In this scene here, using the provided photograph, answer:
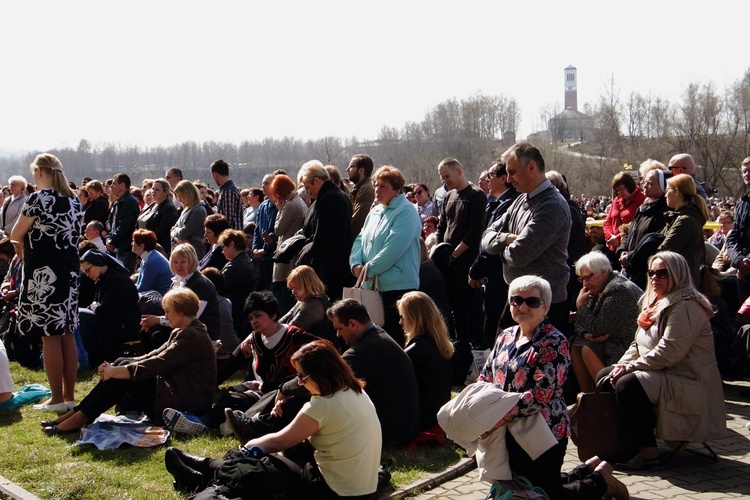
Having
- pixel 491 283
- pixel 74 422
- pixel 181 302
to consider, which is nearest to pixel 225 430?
pixel 181 302

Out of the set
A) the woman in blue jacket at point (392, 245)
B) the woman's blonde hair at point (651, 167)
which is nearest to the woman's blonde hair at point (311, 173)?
the woman in blue jacket at point (392, 245)

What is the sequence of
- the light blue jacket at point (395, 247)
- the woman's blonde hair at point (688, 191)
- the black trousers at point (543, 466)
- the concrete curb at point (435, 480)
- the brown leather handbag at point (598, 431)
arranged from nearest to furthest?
1. the black trousers at point (543, 466)
2. the concrete curb at point (435, 480)
3. the brown leather handbag at point (598, 431)
4. the woman's blonde hair at point (688, 191)
5. the light blue jacket at point (395, 247)

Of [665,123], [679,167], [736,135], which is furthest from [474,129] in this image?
[679,167]

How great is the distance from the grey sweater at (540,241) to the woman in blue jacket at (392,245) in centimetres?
138

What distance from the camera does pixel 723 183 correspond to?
53.9 meters

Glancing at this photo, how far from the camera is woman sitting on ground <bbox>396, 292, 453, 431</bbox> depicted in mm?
6219

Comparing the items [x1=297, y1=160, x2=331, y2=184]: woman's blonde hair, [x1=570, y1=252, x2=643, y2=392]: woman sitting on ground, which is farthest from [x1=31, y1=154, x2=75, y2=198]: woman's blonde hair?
[x1=570, y1=252, x2=643, y2=392]: woman sitting on ground

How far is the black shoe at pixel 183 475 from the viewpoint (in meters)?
5.10

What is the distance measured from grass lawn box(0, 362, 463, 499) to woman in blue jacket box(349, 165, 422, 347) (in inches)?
71.4

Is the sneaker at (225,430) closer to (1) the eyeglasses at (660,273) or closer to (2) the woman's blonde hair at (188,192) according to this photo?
(1) the eyeglasses at (660,273)

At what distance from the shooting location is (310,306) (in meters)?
7.18

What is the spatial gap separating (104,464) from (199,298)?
2.62 m

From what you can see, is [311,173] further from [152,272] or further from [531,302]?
[531,302]

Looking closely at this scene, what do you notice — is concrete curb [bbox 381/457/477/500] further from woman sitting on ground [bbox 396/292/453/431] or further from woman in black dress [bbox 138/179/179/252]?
woman in black dress [bbox 138/179/179/252]
